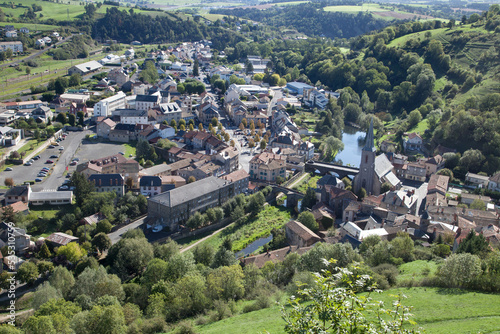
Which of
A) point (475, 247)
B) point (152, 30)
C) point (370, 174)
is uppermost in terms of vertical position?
point (152, 30)

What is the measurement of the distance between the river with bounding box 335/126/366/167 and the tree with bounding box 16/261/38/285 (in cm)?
3134

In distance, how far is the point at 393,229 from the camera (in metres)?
27.9

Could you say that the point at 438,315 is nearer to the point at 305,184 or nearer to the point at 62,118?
the point at 305,184

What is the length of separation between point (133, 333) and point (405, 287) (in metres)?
11.5

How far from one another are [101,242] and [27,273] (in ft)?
14.8

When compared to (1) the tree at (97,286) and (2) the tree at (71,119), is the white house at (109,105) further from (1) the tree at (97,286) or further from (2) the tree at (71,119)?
(1) the tree at (97,286)

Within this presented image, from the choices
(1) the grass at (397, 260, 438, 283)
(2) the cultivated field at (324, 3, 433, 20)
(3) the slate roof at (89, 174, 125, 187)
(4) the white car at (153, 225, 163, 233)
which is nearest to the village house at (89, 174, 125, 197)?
(3) the slate roof at (89, 174, 125, 187)

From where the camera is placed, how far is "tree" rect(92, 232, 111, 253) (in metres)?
26.4

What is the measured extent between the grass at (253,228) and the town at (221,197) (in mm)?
152

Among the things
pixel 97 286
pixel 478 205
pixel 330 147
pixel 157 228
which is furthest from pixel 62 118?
pixel 478 205

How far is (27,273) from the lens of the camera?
23.1m

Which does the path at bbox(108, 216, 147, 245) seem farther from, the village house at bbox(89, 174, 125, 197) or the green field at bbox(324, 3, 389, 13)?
the green field at bbox(324, 3, 389, 13)

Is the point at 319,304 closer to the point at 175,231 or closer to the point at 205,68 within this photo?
the point at 175,231

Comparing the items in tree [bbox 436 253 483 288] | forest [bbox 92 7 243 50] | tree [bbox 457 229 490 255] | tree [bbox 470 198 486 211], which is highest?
forest [bbox 92 7 243 50]
